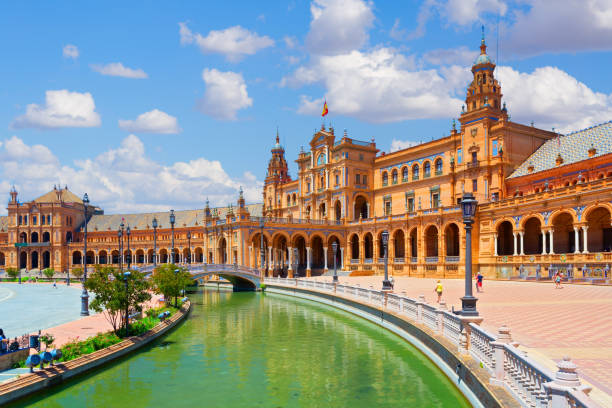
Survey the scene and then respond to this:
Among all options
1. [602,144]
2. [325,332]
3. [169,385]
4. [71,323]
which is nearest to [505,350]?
[169,385]

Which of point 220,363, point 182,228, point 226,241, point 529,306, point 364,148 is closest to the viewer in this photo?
point 220,363

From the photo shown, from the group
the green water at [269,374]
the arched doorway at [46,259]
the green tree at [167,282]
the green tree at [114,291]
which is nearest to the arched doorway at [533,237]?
the green water at [269,374]

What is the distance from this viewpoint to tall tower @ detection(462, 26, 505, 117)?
50656mm

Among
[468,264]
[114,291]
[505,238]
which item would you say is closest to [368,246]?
[505,238]

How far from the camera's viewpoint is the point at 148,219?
350 feet

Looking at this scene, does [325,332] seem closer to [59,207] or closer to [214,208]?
[214,208]

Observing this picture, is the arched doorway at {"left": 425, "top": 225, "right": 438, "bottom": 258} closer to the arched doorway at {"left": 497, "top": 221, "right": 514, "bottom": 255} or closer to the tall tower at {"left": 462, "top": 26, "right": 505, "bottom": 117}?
the arched doorway at {"left": 497, "top": 221, "right": 514, "bottom": 255}

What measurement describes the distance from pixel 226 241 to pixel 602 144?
1599 inches

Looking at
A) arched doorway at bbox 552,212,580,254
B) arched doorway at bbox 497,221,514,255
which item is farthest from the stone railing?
arched doorway at bbox 497,221,514,255

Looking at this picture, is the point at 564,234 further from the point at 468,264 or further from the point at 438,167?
the point at 468,264

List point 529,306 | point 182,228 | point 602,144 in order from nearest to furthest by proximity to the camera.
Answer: point 529,306 → point 602,144 → point 182,228

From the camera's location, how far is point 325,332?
24.2 meters

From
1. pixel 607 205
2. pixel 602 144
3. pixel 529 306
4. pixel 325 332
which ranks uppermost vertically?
pixel 602 144

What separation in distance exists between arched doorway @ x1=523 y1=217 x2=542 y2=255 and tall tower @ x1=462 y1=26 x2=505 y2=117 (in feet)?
39.7
